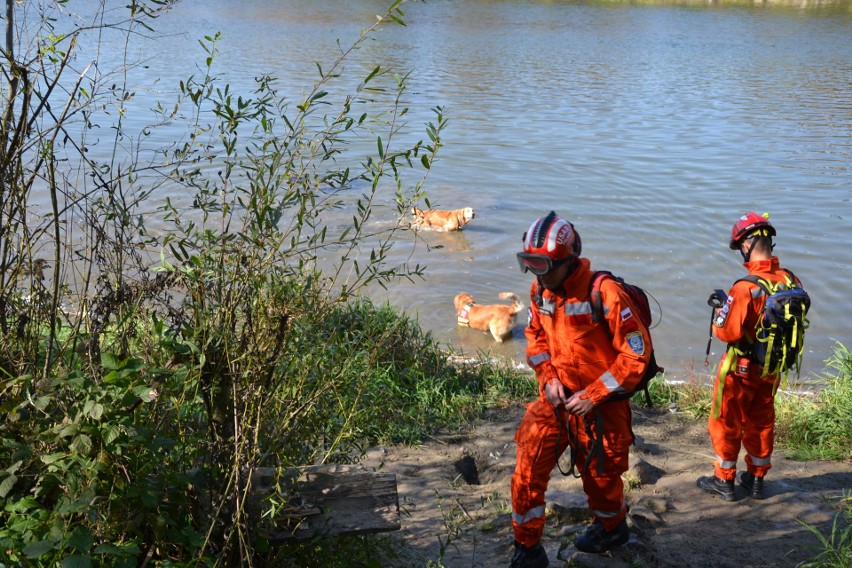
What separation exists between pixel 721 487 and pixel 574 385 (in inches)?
69.2

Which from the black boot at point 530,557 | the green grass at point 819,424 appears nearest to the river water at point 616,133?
the green grass at point 819,424

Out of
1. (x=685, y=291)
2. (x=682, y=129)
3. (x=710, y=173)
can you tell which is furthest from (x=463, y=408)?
(x=682, y=129)

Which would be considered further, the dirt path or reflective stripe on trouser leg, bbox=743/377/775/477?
reflective stripe on trouser leg, bbox=743/377/775/477

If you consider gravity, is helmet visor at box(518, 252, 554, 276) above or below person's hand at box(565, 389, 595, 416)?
above

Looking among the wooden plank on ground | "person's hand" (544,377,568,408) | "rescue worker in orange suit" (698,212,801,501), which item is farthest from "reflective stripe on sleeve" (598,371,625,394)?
"rescue worker in orange suit" (698,212,801,501)

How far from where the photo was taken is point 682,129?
60.4 feet

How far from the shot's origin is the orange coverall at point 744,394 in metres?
5.46

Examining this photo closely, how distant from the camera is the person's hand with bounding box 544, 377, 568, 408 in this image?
14.9 ft

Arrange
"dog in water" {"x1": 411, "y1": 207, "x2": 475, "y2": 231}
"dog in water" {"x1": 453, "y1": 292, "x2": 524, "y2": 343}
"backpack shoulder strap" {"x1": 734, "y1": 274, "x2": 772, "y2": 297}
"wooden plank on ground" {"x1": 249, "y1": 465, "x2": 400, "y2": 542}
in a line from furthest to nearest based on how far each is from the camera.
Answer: "dog in water" {"x1": 411, "y1": 207, "x2": 475, "y2": 231} < "dog in water" {"x1": 453, "y1": 292, "x2": 524, "y2": 343} < "backpack shoulder strap" {"x1": 734, "y1": 274, "x2": 772, "y2": 297} < "wooden plank on ground" {"x1": 249, "y1": 465, "x2": 400, "y2": 542}

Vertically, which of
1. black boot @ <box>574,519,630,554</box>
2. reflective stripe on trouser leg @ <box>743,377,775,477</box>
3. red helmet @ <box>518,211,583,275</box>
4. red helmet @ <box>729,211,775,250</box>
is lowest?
black boot @ <box>574,519,630,554</box>

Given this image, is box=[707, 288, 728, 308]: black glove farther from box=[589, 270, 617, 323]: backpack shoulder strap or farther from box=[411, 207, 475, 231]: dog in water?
box=[411, 207, 475, 231]: dog in water

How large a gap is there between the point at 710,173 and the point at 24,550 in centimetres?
1422

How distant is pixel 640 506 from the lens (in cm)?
538

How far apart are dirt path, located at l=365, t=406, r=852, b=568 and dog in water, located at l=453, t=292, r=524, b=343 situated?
8.27 feet
